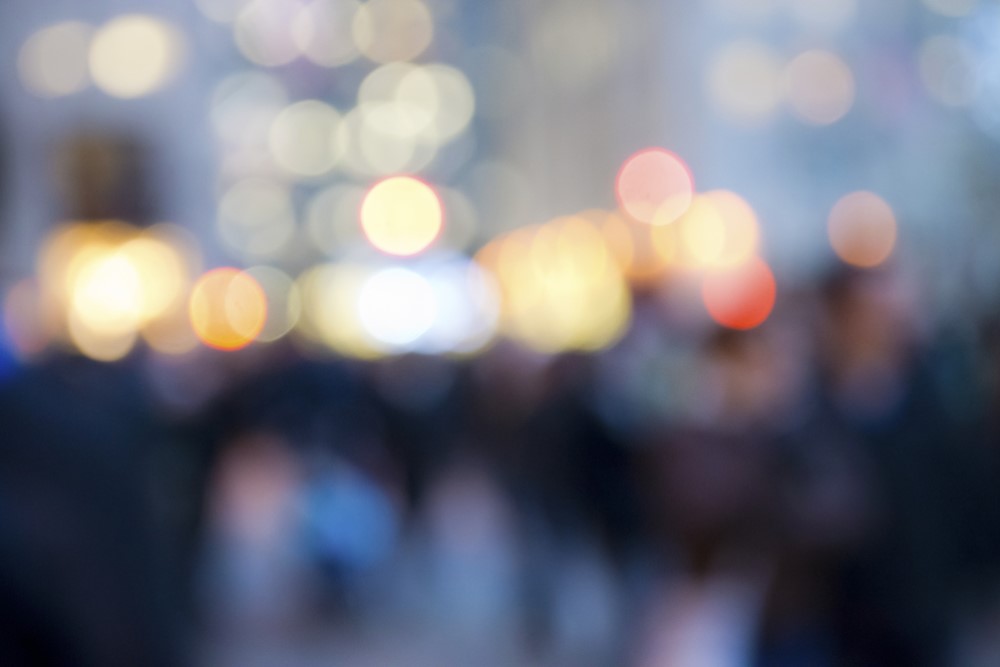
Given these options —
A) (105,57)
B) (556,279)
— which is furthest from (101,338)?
(105,57)

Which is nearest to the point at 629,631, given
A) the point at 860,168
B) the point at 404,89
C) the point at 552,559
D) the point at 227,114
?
the point at 552,559

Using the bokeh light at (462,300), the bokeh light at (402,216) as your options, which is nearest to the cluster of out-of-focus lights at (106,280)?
the bokeh light at (462,300)

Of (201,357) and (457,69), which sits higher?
(457,69)

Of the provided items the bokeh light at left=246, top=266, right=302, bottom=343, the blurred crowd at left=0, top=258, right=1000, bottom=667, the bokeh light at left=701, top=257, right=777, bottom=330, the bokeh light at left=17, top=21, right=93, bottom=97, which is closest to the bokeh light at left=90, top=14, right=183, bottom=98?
the bokeh light at left=17, top=21, right=93, bottom=97

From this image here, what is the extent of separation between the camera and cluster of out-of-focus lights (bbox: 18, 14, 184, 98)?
874 inches

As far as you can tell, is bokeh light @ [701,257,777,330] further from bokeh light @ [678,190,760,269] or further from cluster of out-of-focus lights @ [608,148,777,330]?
bokeh light @ [678,190,760,269]

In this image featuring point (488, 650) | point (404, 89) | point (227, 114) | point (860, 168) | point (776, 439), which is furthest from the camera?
point (404, 89)

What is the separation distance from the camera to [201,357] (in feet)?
32.7

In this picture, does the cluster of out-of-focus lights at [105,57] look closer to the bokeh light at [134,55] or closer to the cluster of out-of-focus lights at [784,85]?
the bokeh light at [134,55]

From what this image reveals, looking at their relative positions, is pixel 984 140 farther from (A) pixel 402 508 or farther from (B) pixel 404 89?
(B) pixel 404 89

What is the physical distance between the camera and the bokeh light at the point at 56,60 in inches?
854

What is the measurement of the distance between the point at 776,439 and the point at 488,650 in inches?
126

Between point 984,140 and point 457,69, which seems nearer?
point 984,140

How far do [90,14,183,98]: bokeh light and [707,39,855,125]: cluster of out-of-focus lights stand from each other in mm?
11513
